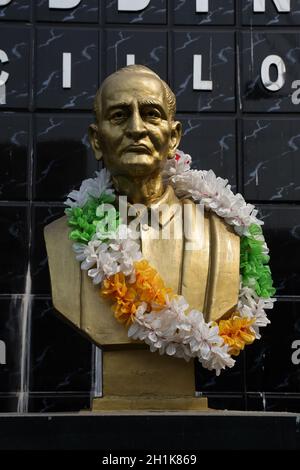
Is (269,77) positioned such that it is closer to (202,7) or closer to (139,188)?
(202,7)

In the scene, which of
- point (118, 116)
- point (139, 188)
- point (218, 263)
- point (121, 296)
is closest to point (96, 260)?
point (121, 296)

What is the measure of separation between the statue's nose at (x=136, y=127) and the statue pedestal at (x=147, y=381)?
0.92m

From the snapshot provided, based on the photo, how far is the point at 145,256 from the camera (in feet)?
16.5

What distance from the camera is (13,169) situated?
23.2 ft

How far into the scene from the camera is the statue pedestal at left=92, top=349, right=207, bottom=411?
4.89 meters

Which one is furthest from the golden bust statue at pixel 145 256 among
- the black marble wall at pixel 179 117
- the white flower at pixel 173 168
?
the black marble wall at pixel 179 117

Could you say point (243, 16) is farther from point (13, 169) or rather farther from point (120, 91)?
point (120, 91)

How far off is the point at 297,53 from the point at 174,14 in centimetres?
81

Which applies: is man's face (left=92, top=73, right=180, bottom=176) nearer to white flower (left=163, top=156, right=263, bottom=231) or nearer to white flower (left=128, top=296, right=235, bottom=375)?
white flower (left=163, top=156, right=263, bottom=231)

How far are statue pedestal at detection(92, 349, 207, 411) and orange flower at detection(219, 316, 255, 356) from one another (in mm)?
222

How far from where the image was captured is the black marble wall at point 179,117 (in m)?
6.89

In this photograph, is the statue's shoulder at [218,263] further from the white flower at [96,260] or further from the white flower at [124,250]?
the white flower at [96,260]

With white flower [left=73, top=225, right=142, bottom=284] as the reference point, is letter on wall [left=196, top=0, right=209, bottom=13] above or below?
above

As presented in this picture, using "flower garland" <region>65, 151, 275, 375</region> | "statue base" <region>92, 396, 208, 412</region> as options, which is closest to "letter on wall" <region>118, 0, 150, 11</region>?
"flower garland" <region>65, 151, 275, 375</region>
